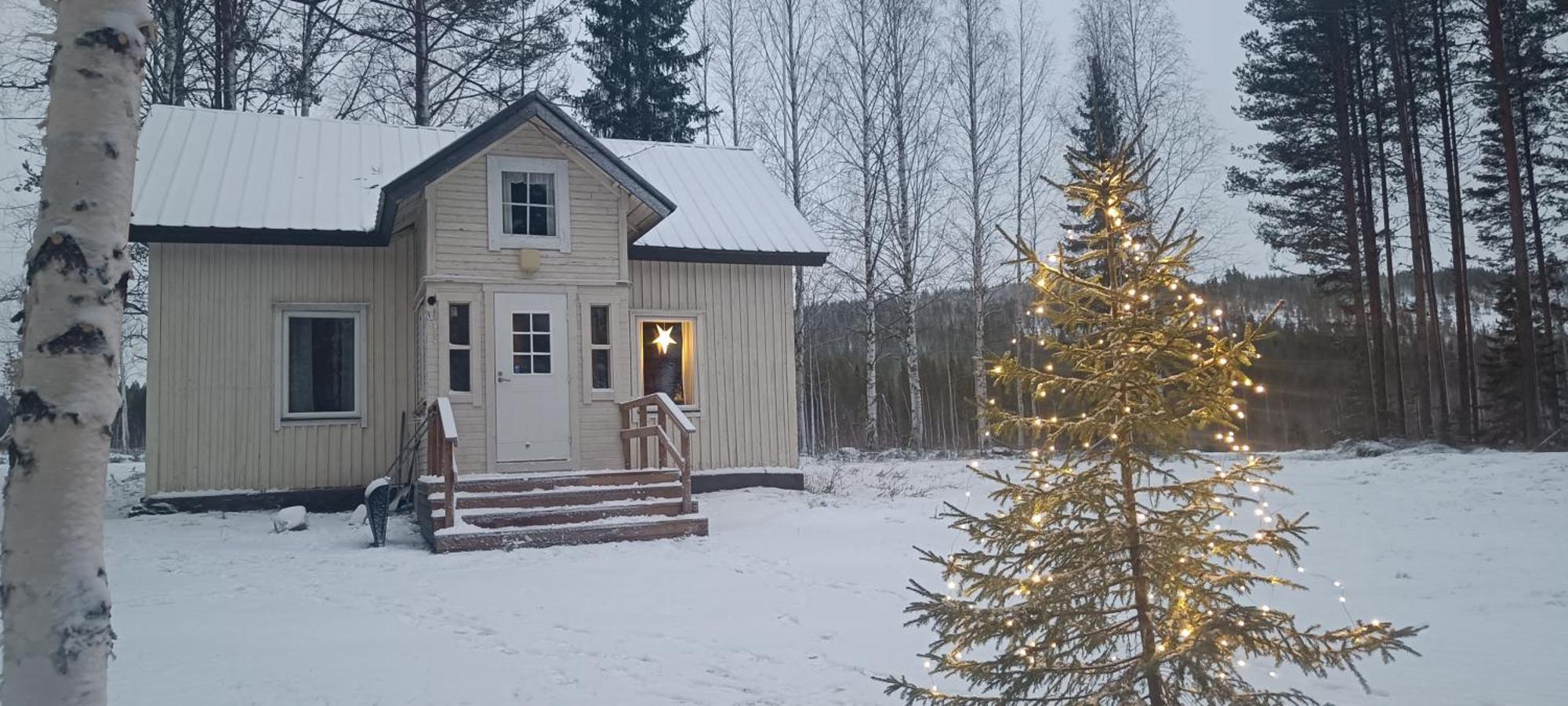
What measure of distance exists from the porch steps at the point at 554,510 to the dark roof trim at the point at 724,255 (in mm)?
3629

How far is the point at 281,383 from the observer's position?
12.0 meters

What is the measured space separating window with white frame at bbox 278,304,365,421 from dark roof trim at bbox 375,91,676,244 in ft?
5.14

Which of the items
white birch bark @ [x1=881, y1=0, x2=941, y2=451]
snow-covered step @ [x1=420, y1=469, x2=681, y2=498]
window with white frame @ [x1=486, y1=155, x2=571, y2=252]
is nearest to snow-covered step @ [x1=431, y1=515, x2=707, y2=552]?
snow-covered step @ [x1=420, y1=469, x2=681, y2=498]

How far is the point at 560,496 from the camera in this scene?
1002 cm

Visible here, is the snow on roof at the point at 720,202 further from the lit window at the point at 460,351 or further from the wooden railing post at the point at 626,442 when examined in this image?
the lit window at the point at 460,351

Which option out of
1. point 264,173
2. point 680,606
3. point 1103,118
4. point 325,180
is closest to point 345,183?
point 325,180

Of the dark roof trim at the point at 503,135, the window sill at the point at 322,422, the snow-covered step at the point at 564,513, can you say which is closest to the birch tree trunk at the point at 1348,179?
the dark roof trim at the point at 503,135

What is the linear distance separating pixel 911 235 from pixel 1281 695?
2055cm

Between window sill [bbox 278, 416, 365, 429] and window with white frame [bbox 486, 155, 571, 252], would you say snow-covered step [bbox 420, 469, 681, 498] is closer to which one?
window sill [bbox 278, 416, 365, 429]

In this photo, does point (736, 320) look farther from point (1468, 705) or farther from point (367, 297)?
point (1468, 705)

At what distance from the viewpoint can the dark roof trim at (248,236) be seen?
11.3 metres

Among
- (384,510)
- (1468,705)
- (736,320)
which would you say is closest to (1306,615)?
(1468,705)

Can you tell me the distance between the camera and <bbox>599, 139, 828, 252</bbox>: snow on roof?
44.5ft

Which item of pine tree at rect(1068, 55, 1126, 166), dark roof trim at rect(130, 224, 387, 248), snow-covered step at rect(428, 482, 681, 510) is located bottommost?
snow-covered step at rect(428, 482, 681, 510)
